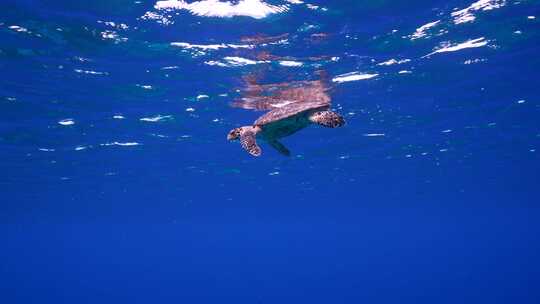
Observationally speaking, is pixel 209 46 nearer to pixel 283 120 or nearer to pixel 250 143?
pixel 283 120

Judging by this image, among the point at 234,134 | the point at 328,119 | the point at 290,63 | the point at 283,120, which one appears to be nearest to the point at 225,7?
the point at 234,134

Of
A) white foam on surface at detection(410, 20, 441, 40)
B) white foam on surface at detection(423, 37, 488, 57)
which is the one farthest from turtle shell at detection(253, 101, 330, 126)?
white foam on surface at detection(423, 37, 488, 57)

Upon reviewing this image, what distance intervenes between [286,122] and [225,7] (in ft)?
11.9

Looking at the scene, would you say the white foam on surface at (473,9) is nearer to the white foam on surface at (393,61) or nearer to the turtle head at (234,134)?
the white foam on surface at (393,61)

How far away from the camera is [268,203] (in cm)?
5747

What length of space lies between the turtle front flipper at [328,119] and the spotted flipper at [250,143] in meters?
1.50

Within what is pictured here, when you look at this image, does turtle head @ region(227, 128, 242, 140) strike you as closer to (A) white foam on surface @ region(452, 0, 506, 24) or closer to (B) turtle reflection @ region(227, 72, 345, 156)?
(B) turtle reflection @ region(227, 72, 345, 156)

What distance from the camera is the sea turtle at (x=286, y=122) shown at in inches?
358

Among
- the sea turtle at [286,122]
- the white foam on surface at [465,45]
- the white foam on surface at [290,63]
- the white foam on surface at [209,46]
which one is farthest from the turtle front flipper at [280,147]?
the white foam on surface at [465,45]

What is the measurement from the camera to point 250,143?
9.55 m

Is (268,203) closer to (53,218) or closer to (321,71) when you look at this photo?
(53,218)

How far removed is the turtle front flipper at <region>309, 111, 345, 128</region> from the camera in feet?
28.7

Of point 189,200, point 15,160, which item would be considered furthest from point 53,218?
point 15,160

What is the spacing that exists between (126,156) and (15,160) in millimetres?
7434
